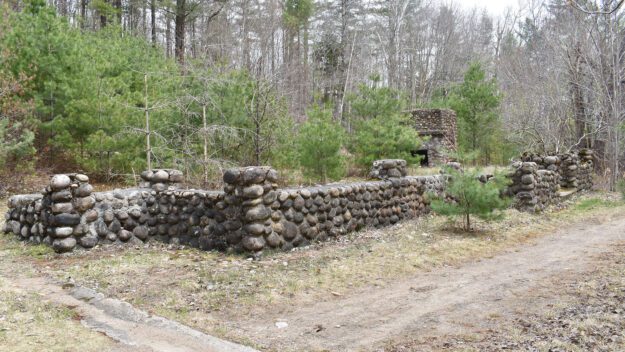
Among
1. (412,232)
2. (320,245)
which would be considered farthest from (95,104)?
(412,232)

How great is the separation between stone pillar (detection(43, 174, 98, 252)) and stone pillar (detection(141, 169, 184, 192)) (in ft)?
3.48

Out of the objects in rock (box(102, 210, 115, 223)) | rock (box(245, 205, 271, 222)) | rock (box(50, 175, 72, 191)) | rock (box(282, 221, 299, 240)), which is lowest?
rock (box(282, 221, 299, 240))

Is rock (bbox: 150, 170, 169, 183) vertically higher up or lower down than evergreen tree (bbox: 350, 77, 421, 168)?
lower down

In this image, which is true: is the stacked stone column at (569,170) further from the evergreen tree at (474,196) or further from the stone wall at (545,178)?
the evergreen tree at (474,196)

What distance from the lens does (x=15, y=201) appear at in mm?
8180

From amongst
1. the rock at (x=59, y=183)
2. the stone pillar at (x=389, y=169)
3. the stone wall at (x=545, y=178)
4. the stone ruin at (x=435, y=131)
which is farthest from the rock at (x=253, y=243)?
the stone ruin at (x=435, y=131)

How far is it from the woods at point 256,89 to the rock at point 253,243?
4.83 metres

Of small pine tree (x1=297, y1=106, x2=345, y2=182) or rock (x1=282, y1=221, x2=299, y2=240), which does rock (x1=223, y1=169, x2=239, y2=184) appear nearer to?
rock (x1=282, y1=221, x2=299, y2=240)

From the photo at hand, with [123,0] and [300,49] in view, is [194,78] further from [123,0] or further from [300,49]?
[300,49]

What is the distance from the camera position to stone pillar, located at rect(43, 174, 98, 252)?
23.3 ft

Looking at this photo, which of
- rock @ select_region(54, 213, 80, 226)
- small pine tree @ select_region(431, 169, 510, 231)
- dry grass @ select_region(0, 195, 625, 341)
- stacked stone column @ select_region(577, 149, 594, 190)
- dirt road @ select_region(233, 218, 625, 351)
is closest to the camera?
dirt road @ select_region(233, 218, 625, 351)

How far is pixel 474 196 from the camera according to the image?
28.6 ft

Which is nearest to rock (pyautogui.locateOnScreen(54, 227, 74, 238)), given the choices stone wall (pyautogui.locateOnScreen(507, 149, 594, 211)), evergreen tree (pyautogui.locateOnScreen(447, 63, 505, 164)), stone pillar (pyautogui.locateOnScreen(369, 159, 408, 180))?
stone pillar (pyautogui.locateOnScreen(369, 159, 408, 180))

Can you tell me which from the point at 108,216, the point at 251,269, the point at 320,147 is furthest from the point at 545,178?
the point at 108,216
